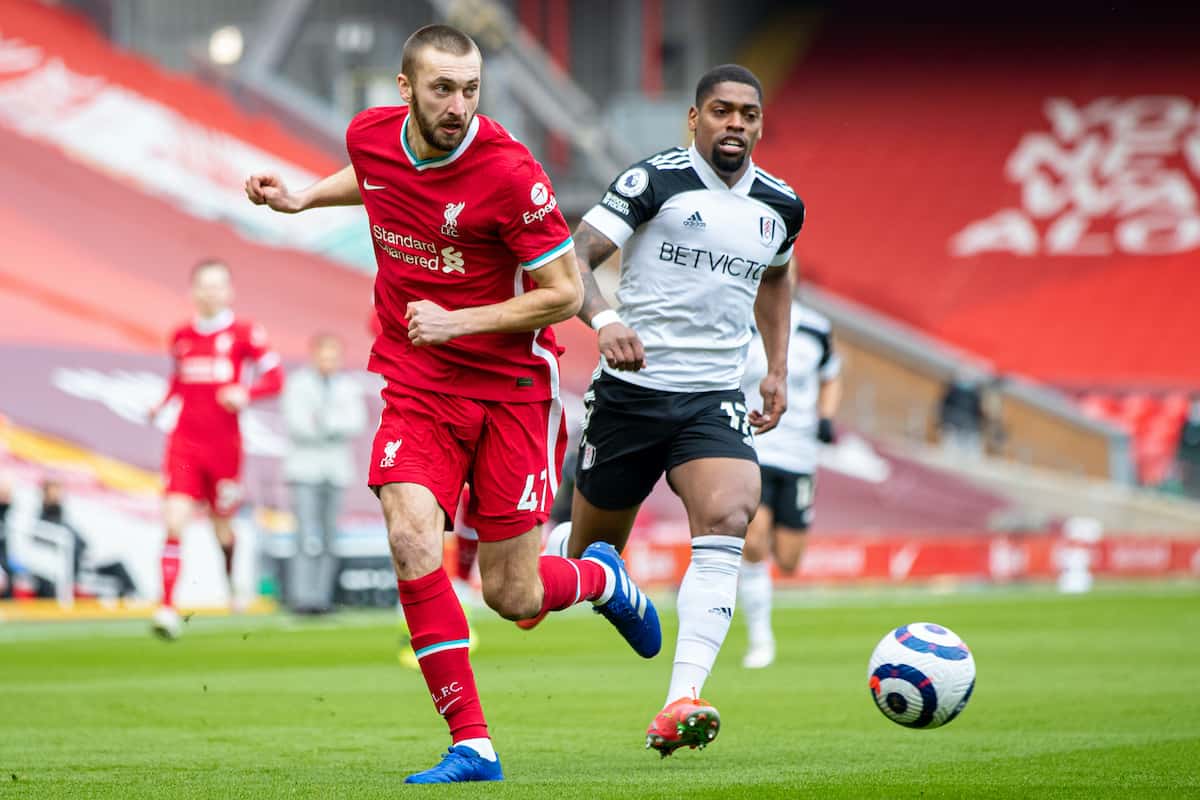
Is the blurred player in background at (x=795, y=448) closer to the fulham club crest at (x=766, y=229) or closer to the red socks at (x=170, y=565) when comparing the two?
the red socks at (x=170, y=565)

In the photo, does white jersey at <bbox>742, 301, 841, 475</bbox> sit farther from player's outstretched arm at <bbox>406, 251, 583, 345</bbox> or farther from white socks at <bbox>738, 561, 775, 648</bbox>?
player's outstretched arm at <bbox>406, 251, 583, 345</bbox>

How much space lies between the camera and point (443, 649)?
248 inches

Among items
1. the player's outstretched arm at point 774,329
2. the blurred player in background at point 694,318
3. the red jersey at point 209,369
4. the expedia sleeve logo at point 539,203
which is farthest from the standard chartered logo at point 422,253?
the red jersey at point 209,369

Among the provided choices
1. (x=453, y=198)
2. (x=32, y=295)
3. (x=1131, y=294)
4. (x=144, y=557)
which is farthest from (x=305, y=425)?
(x=1131, y=294)

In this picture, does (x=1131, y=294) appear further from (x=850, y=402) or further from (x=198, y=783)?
(x=198, y=783)

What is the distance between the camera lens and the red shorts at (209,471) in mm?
14383

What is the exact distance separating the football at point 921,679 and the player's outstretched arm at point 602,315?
1473mm

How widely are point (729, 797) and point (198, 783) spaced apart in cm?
172

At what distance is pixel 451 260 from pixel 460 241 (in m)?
0.08

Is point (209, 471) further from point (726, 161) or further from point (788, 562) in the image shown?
point (726, 161)

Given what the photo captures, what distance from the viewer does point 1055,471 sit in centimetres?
3269

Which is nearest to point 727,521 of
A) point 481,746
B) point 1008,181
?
point 481,746

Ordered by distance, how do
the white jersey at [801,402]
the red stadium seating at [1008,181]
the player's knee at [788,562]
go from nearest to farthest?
the white jersey at [801,402] < the player's knee at [788,562] < the red stadium seating at [1008,181]

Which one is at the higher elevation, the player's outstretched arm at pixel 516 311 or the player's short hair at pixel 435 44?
the player's short hair at pixel 435 44
